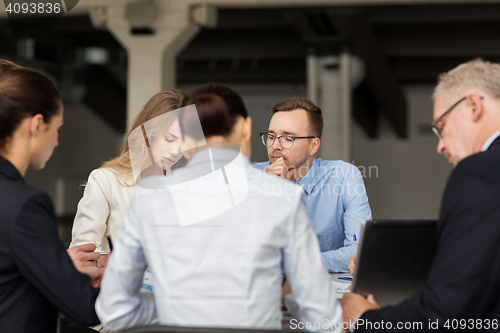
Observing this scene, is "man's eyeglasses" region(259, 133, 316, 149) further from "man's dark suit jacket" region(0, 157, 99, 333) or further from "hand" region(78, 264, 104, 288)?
"man's dark suit jacket" region(0, 157, 99, 333)

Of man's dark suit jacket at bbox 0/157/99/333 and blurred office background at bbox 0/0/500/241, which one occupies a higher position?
blurred office background at bbox 0/0/500/241

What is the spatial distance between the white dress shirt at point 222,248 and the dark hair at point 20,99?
40cm

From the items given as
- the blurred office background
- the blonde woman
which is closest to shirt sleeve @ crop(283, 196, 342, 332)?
the blonde woman

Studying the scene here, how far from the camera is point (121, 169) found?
2176 mm

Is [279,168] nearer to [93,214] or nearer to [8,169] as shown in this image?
[93,214]

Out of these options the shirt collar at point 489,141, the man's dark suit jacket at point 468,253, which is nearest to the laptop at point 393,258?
the man's dark suit jacket at point 468,253

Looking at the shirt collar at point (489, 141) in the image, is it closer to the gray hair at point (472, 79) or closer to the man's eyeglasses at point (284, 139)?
the gray hair at point (472, 79)

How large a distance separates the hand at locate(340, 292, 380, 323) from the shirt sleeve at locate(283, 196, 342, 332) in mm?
169

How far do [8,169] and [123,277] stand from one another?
45 cm

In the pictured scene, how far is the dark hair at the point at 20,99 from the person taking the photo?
3.89 feet

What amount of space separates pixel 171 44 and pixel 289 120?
348 cm

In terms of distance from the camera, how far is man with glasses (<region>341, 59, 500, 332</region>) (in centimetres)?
107

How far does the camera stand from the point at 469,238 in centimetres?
107

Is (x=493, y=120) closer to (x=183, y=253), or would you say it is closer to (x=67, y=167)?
(x=183, y=253)
